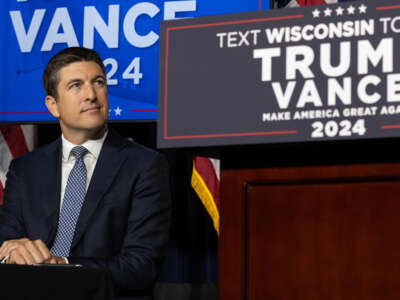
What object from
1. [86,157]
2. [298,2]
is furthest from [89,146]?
[298,2]

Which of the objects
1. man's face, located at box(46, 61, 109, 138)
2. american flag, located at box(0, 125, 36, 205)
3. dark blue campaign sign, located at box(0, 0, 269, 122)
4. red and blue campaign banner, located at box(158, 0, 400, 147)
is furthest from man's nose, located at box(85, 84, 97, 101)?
american flag, located at box(0, 125, 36, 205)

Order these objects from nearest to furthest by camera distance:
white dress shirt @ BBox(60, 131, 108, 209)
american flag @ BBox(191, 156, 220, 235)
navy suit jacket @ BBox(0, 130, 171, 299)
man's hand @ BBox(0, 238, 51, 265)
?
1. man's hand @ BBox(0, 238, 51, 265)
2. navy suit jacket @ BBox(0, 130, 171, 299)
3. white dress shirt @ BBox(60, 131, 108, 209)
4. american flag @ BBox(191, 156, 220, 235)

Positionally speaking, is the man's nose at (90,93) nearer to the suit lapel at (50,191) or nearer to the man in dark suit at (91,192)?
the man in dark suit at (91,192)

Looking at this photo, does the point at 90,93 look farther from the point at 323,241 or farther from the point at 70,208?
the point at 323,241

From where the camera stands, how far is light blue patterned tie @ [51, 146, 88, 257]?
2.19m

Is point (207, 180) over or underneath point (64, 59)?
underneath

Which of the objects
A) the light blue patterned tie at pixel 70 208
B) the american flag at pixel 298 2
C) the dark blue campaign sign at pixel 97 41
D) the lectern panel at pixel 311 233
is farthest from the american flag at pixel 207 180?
the lectern panel at pixel 311 233

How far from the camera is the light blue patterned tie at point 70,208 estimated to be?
7.17 ft

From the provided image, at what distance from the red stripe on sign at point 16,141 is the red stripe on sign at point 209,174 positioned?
989 millimetres

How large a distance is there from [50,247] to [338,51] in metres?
1.28

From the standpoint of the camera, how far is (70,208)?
7.30ft

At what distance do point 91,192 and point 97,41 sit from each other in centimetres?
123

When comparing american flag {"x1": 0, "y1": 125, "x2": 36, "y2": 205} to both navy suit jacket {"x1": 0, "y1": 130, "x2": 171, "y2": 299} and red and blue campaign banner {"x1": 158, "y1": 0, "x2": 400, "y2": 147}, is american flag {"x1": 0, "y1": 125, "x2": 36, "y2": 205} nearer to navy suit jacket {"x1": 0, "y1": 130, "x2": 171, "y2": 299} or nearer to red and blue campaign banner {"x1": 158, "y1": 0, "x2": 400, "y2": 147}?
navy suit jacket {"x1": 0, "y1": 130, "x2": 171, "y2": 299}

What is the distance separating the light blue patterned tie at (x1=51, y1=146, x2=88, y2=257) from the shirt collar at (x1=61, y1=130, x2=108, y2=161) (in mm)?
55
